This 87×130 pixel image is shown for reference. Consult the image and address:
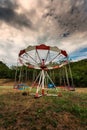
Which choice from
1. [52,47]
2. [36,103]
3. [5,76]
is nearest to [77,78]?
[5,76]

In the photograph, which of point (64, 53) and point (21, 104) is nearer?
point (21, 104)

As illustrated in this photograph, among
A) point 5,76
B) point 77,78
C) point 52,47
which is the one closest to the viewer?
point 52,47

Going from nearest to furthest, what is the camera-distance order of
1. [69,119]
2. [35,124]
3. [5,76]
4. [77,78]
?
[35,124] < [69,119] < [77,78] < [5,76]

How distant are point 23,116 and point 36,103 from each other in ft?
10.3

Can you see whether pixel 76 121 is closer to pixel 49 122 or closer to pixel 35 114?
pixel 49 122

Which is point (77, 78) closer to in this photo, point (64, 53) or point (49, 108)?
point (64, 53)

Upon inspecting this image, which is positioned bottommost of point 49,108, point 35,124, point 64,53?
point 35,124

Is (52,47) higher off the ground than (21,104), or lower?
higher

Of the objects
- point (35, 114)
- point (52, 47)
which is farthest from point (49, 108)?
point (52, 47)

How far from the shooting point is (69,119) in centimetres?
1392

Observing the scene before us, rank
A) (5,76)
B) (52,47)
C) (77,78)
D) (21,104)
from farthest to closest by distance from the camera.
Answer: (5,76) < (77,78) < (52,47) < (21,104)

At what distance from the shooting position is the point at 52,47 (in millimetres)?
22703

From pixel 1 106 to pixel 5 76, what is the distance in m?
82.0

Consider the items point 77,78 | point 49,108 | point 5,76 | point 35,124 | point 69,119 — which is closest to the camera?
point 35,124
